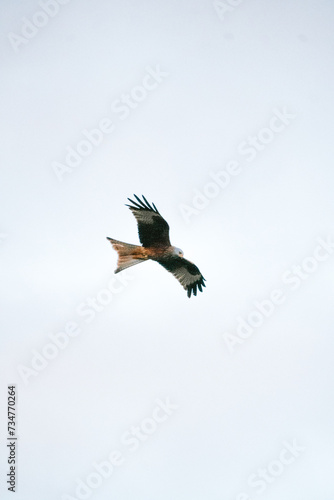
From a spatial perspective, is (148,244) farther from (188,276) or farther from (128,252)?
(188,276)

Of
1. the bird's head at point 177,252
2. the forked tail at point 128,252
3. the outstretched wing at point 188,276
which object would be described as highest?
the forked tail at point 128,252

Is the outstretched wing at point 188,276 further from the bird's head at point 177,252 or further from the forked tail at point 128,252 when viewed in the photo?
the forked tail at point 128,252

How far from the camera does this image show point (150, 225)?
49.5ft

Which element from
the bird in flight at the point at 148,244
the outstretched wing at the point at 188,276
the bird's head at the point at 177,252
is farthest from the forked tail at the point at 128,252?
the outstretched wing at the point at 188,276

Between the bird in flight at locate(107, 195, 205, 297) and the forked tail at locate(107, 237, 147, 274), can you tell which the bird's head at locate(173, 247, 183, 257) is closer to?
the bird in flight at locate(107, 195, 205, 297)

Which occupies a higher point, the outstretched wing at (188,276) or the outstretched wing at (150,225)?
the outstretched wing at (150,225)

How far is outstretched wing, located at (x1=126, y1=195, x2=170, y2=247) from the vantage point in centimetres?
1492

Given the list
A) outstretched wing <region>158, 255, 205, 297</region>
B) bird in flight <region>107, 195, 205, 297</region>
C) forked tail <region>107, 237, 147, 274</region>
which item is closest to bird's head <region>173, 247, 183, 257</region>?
bird in flight <region>107, 195, 205, 297</region>

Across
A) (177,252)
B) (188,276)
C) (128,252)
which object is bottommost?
(188,276)

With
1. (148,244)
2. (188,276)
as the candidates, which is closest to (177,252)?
(148,244)

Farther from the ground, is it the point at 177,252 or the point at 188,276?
the point at 177,252

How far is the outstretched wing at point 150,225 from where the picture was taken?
14922mm

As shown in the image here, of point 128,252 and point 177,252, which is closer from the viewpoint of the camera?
point 128,252

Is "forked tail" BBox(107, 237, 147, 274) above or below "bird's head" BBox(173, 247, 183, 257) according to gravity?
above
